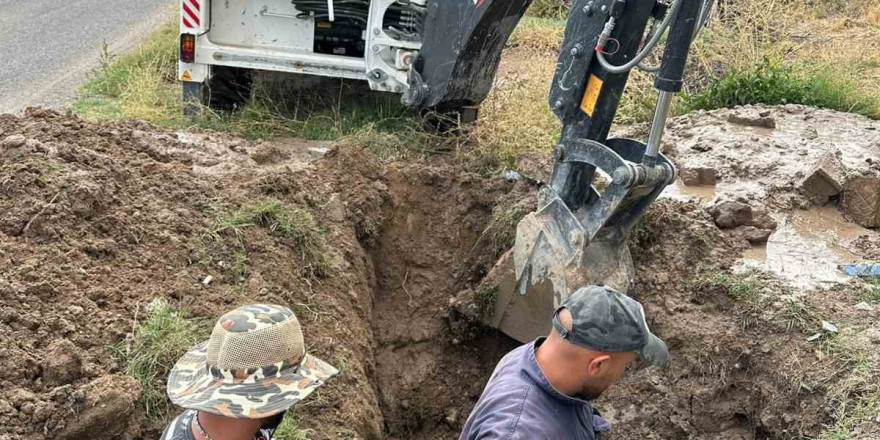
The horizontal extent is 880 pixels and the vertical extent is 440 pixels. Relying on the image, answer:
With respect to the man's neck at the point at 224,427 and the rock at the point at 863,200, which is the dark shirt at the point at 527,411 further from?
the rock at the point at 863,200

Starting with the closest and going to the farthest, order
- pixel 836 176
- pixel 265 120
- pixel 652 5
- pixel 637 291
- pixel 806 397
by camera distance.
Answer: pixel 652 5
pixel 806 397
pixel 637 291
pixel 836 176
pixel 265 120

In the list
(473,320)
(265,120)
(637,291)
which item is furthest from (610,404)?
(265,120)

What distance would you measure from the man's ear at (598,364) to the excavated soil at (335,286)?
1621mm

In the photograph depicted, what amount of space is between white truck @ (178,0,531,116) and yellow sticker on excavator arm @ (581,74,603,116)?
1848 mm

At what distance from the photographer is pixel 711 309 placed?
4.69 m

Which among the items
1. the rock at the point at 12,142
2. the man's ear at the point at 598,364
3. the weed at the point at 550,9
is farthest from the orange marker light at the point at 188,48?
the weed at the point at 550,9

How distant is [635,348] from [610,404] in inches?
87.0

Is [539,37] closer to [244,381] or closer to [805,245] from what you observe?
[805,245]

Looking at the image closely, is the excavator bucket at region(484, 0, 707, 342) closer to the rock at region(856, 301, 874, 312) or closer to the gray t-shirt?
the rock at region(856, 301, 874, 312)

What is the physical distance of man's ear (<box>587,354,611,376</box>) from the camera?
8.11 feet

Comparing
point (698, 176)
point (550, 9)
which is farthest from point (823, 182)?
point (550, 9)

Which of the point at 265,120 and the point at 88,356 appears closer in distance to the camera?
the point at 88,356

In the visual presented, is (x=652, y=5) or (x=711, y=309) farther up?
(x=652, y=5)

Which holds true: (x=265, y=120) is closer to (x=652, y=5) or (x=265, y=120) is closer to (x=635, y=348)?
(x=652, y=5)
